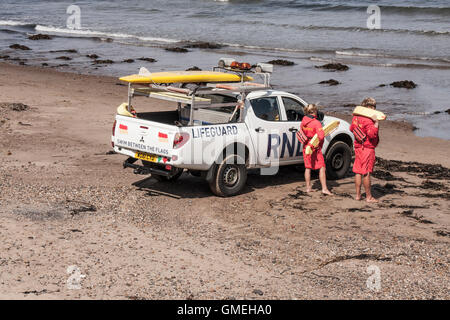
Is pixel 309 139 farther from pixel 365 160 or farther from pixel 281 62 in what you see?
pixel 281 62

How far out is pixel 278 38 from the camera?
39.3 meters

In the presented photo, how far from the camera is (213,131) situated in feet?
36.7

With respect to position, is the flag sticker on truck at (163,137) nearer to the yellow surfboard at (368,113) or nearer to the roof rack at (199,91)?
the roof rack at (199,91)

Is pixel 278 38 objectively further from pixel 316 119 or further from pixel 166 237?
pixel 166 237

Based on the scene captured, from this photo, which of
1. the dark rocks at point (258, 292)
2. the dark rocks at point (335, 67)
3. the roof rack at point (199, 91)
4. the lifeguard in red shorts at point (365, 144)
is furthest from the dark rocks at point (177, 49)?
the dark rocks at point (258, 292)

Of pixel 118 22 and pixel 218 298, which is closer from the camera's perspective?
pixel 218 298

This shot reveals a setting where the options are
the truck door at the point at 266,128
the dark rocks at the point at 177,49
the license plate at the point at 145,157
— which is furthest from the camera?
the dark rocks at the point at 177,49

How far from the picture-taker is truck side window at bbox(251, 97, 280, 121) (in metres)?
12.0

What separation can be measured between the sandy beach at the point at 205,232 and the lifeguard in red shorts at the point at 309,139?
12.9 inches

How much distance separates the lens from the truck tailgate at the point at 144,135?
1082cm

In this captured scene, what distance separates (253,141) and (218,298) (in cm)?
460

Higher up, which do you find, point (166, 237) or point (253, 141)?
point (253, 141)
